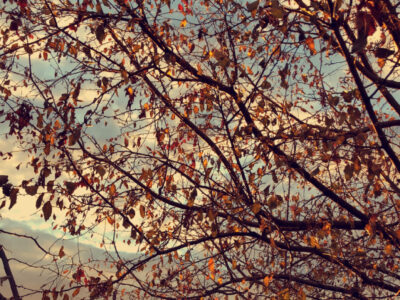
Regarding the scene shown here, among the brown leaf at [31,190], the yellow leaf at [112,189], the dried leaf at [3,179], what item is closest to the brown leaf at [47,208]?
the brown leaf at [31,190]

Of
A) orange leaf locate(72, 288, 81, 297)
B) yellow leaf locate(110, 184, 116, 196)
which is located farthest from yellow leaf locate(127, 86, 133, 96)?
orange leaf locate(72, 288, 81, 297)

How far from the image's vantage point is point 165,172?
19.8 feet

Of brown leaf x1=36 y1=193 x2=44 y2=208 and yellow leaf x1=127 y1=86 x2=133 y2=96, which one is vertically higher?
yellow leaf x1=127 y1=86 x2=133 y2=96

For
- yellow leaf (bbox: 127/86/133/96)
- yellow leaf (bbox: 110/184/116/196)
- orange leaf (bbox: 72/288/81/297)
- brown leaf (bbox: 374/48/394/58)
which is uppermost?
yellow leaf (bbox: 127/86/133/96)

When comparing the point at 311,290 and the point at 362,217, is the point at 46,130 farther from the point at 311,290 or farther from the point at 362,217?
the point at 311,290

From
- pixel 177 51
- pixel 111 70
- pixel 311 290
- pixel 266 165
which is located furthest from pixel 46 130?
pixel 311 290

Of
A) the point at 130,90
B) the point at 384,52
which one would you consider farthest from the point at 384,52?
the point at 130,90

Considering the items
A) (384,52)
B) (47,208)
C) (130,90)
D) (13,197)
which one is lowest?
(47,208)

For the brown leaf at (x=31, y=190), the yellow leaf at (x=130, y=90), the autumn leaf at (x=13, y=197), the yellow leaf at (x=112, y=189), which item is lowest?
the autumn leaf at (x=13, y=197)

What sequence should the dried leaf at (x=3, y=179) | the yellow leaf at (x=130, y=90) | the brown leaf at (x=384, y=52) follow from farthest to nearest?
the yellow leaf at (x=130, y=90)
the dried leaf at (x=3, y=179)
the brown leaf at (x=384, y=52)

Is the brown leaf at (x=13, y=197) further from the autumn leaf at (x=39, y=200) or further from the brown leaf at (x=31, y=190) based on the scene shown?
the autumn leaf at (x=39, y=200)

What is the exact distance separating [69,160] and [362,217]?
12.6 feet

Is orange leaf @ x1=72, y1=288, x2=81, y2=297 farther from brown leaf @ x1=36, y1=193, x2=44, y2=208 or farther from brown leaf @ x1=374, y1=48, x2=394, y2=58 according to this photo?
brown leaf @ x1=374, y1=48, x2=394, y2=58

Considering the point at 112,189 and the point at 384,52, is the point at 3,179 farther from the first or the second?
the point at 384,52
